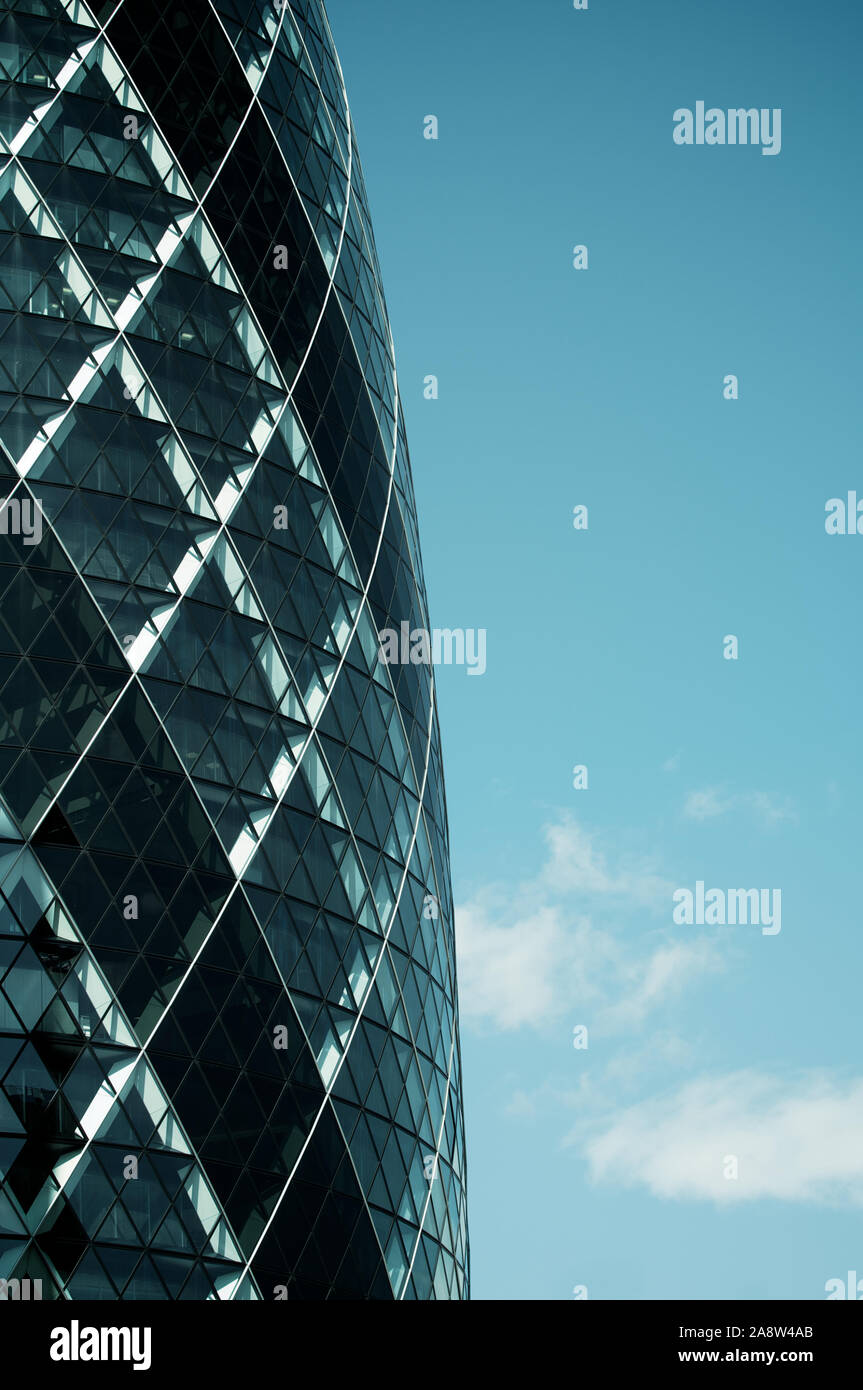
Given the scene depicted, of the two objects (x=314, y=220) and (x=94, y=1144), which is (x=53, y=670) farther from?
(x=314, y=220)

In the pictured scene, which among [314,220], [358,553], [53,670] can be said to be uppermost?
[314,220]

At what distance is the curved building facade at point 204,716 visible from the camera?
90.8 ft

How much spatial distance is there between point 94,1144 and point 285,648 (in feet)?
37.8

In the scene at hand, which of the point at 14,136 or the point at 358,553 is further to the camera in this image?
the point at 358,553

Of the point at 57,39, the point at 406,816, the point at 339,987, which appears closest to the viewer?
the point at 339,987

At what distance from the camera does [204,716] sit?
31.1 meters

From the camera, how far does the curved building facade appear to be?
27688 millimetres

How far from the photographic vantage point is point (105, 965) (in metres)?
28.0

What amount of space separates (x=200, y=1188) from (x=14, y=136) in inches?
882

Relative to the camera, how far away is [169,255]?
34250 millimetres

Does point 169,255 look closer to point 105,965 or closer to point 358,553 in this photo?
point 358,553

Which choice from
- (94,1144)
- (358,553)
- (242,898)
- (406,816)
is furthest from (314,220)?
(94,1144)

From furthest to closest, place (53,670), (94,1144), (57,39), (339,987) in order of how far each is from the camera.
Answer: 1. (57,39)
2. (339,987)
3. (53,670)
4. (94,1144)

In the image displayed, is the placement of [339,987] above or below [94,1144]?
above
